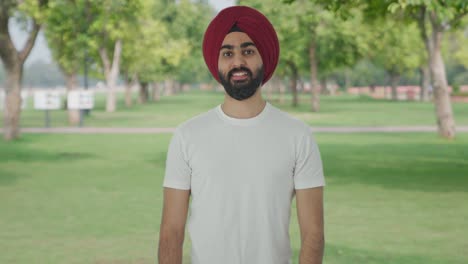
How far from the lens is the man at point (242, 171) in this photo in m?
2.88

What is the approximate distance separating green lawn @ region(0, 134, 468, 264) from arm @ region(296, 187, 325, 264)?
225 inches

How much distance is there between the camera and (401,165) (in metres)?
18.5

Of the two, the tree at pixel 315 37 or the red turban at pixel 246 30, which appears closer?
the red turban at pixel 246 30

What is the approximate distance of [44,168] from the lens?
1852 centimetres

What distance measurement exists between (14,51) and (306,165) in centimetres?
2490

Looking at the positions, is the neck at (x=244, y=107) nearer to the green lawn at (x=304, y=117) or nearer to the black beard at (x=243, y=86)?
the black beard at (x=243, y=86)

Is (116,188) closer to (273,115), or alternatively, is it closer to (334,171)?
(334,171)

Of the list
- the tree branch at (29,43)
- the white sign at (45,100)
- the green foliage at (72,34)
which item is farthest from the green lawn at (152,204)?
the green foliage at (72,34)

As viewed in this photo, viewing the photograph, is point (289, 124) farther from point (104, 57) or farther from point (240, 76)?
point (104, 57)

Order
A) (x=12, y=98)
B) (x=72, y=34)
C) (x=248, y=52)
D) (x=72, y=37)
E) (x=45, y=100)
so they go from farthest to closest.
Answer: (x=72, y=37) < (x=72, y=34) < (x=45, y=100) < (x=12, y=98) < (x=248, y=52)

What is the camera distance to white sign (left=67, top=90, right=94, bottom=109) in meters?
34.8

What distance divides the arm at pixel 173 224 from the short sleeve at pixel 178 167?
3cm

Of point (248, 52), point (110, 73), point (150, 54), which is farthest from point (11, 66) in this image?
point (150, 54)

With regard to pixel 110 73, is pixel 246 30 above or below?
above
